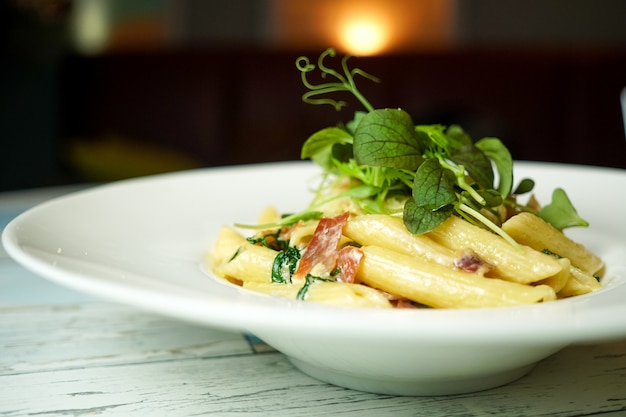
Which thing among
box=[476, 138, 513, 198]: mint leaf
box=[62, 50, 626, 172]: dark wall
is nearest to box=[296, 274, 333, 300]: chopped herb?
box=[476, 138, 513, 198]: mint leaf

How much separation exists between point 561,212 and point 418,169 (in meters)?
0.35

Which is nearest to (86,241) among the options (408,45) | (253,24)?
(253,24)

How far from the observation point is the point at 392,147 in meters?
1.05

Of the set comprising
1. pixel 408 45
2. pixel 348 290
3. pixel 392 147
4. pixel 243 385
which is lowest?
pixel 243 385

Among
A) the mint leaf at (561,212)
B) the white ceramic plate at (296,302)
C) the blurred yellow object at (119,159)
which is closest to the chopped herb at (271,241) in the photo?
the white ceramic plate at (296,302)

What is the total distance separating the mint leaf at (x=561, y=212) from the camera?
4.05 feet

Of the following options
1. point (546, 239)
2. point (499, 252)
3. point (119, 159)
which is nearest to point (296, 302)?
point (499, 252)

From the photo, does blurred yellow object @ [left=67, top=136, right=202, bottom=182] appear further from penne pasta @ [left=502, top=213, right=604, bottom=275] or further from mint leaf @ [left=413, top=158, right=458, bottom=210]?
mint leaf @ [left=413, top=158, right=458, bottom=210]

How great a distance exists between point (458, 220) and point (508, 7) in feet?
24.4

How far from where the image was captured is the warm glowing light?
8.44 m

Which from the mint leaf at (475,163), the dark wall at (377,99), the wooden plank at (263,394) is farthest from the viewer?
the dark wall at (377,99)

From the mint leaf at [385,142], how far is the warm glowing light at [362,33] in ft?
24.6

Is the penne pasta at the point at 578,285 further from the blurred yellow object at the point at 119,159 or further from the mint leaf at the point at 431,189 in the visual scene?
the blurred yellow object at the point at 119,159

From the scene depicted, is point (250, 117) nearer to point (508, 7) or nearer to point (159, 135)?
point (159, 135)
